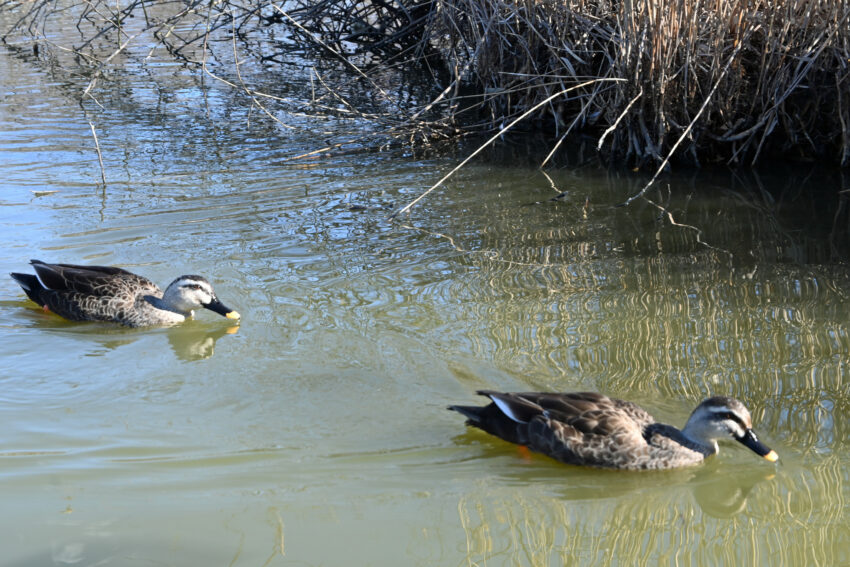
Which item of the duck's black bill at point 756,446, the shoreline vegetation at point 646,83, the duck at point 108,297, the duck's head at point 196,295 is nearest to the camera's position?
the duck's black bill at point 756,446

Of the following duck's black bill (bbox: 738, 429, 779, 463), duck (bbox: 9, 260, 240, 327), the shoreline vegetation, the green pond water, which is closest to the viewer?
the green pond water

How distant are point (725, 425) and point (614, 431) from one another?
0.55 metres

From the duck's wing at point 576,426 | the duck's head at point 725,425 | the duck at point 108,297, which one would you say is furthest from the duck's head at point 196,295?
the duck's head at point 725,425

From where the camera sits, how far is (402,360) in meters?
6.14

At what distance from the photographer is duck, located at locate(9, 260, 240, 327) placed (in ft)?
22.8

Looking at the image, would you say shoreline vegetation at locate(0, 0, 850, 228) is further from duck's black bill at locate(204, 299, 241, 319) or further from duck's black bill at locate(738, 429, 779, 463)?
duck's black bill at locate(738, 429, 779, 463)

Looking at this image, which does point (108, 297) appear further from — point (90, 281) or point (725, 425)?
point (725, 425)

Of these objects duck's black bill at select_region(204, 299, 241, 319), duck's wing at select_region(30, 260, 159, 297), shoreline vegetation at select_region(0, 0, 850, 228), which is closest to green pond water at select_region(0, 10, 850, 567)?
duck's black bill at select_region(204, 299, 241, 319)

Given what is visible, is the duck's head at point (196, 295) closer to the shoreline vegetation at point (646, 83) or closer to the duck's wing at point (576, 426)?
the shoreline vegetation at point (646, 83)

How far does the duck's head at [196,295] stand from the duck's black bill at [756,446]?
3.52 metres

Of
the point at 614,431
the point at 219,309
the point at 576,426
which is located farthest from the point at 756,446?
the point at 219,309

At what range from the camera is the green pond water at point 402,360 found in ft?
14.9

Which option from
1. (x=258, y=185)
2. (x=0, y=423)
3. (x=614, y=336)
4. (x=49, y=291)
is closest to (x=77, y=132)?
(x=258, y=185)

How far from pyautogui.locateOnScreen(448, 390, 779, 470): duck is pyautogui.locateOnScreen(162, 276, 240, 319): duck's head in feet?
8.07
